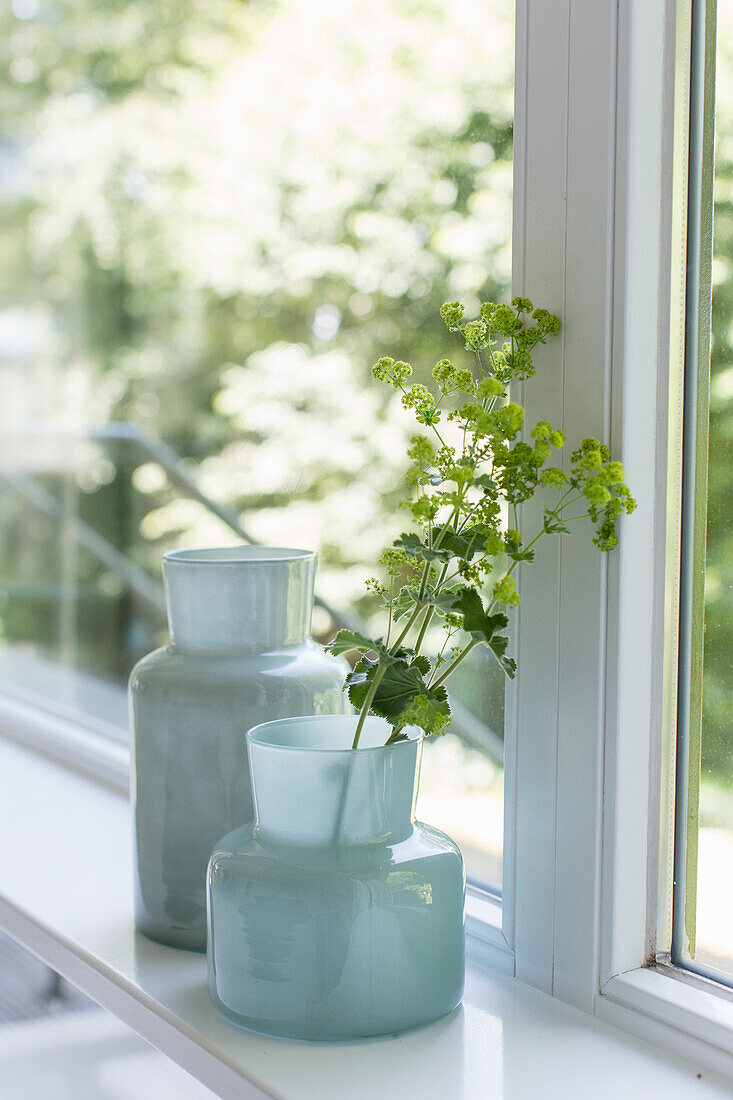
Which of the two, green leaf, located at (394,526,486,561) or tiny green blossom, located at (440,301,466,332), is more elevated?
tiny green blossom, located at (440,301,466,332)

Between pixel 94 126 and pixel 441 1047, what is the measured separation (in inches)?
54.4

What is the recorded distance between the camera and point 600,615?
607 mm

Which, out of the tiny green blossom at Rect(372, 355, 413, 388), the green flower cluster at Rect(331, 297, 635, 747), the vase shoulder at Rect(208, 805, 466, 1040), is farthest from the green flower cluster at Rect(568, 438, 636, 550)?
the vase shoulder at Rect(208, 805, 466, 1040)

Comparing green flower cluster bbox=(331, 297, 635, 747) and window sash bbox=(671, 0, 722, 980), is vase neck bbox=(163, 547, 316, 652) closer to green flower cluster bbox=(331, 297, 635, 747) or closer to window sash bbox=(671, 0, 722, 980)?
green flower cluster bbox=(331, 297, 635, 747)

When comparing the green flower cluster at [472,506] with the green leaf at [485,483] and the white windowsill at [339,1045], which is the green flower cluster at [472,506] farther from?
the white windowsill at [339,1045]

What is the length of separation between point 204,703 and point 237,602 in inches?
2.8

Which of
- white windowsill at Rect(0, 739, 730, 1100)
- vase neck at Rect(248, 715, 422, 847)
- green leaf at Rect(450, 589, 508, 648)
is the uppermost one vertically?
green leaf at Rect(450, 589, 508, 648)

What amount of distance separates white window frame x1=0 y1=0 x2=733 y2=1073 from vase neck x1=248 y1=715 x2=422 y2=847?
102 millimetres

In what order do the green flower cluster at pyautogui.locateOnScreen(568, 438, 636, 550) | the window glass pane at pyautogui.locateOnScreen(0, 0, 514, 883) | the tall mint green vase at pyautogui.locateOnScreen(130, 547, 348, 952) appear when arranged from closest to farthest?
the green flower cluster at pyautogui.locateOnScreen(568, 438, 636, 550), the tall mint green vase at pyautogui.locateOnScreen(130, 547, 348, 952), the window glass pane at pyautogui.locateOnScreen(0, 0, 514, 883)

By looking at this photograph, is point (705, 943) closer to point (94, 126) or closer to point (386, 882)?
point (386, 882)

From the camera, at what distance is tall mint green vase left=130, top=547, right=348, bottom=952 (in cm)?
70

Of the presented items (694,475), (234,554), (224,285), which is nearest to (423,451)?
(694,475)

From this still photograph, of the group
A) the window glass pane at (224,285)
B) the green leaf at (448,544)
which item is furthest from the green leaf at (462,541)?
the window glass pane at (224,285)

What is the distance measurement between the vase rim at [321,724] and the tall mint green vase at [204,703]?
0.09 ft
